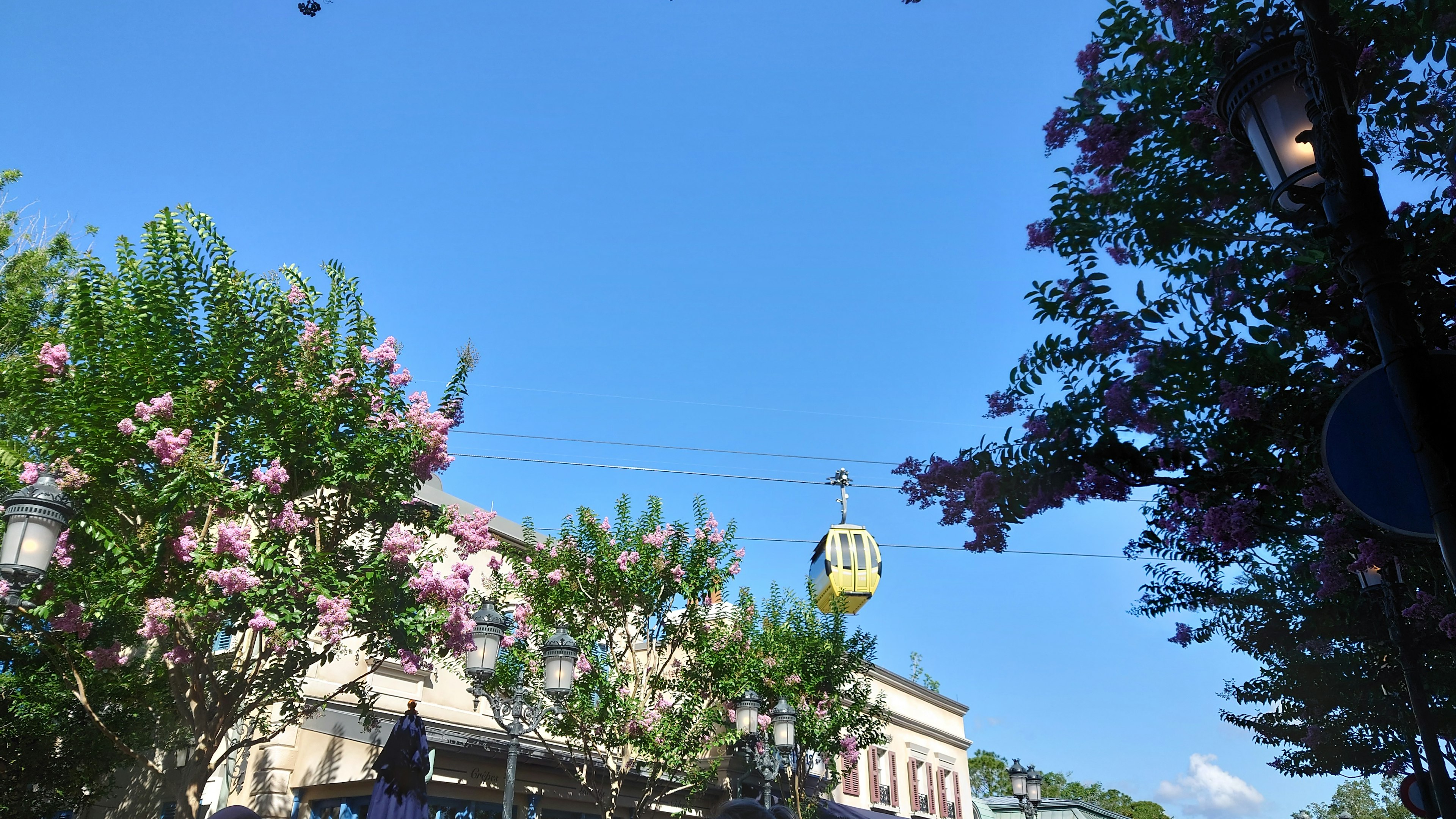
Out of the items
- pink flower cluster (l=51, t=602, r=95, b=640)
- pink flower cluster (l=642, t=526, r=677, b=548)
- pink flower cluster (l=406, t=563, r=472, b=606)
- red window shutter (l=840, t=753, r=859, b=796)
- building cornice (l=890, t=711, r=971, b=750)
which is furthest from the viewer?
building cornice (l=890, t=711, r=971, b=750)

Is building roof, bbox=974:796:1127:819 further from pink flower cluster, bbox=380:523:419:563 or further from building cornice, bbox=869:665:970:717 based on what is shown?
pink flower cluster, bbox=380:523:419:563

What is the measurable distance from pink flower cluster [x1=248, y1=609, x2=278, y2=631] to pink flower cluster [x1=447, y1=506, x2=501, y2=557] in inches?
109

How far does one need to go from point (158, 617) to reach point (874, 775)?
25477 millimetres

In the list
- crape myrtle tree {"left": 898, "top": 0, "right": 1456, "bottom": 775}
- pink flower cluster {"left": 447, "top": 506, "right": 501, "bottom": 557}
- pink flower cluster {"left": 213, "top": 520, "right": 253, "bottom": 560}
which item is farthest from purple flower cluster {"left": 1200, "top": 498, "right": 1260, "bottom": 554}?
pink flower cluster {"left": 213, "top": 520, "right": 253, "bottom": 560}

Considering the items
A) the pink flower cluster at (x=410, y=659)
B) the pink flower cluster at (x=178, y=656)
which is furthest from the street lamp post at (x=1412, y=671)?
the pink flower cluster at (x=178, y=656)

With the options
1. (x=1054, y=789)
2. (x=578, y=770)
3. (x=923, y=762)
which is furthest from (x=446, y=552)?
(x=1054, y=789)

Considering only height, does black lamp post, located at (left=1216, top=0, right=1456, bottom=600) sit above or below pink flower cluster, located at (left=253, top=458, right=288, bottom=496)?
below

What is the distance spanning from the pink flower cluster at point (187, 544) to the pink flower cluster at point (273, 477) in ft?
2.90

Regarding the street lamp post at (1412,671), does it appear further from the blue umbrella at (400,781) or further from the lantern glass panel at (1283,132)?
the blue umbrella at (400,781)

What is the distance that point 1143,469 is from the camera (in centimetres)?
706

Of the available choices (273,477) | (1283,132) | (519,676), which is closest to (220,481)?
(273,477)

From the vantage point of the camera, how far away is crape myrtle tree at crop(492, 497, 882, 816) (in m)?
17.6

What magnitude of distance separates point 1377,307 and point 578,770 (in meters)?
18.0

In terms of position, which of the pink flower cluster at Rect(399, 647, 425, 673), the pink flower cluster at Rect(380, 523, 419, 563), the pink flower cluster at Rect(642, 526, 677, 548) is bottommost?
the pink flower cluster at Rect(399, 647, 425, 673)
